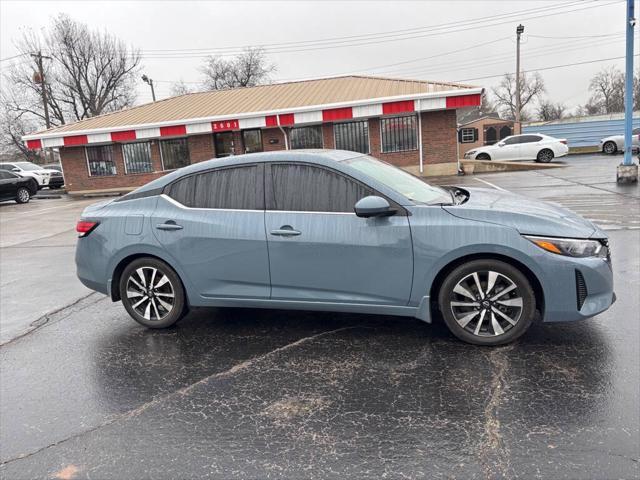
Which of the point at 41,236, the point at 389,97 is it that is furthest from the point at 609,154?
the point at 41,236

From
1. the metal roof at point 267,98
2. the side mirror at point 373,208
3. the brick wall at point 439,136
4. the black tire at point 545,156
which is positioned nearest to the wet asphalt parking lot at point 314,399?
the side mirror at point 373,208

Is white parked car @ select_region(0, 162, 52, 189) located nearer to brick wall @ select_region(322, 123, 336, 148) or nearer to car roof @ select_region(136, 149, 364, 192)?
brick wall @ select_region(322, 123, 336, 148)

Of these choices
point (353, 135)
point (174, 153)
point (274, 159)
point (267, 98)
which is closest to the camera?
point (274, 159)

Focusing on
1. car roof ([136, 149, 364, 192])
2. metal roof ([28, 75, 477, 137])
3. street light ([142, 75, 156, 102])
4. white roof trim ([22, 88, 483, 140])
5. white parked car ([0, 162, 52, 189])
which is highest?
street light ([142, 75, 156, 102])

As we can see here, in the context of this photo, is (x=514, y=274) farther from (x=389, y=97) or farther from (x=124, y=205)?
(x=389, y=97)

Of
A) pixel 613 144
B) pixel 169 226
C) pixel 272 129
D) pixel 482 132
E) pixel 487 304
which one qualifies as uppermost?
pixel 272 129

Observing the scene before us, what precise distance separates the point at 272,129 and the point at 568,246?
20.0 metres

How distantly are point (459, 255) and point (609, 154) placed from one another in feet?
100

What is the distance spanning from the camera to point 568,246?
366 cm

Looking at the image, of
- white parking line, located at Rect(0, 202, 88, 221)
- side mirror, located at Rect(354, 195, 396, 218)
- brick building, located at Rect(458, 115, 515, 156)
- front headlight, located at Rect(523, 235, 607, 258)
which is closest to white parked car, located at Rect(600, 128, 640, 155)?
brick building, located at Rect(458, 115, 515, 156)

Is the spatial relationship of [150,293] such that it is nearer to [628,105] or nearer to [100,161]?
[628,105]

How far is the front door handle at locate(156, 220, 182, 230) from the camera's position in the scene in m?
4.44

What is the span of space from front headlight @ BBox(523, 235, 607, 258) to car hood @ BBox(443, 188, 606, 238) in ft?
0.13

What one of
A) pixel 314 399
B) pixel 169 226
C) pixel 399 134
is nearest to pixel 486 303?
pixel 314 399
